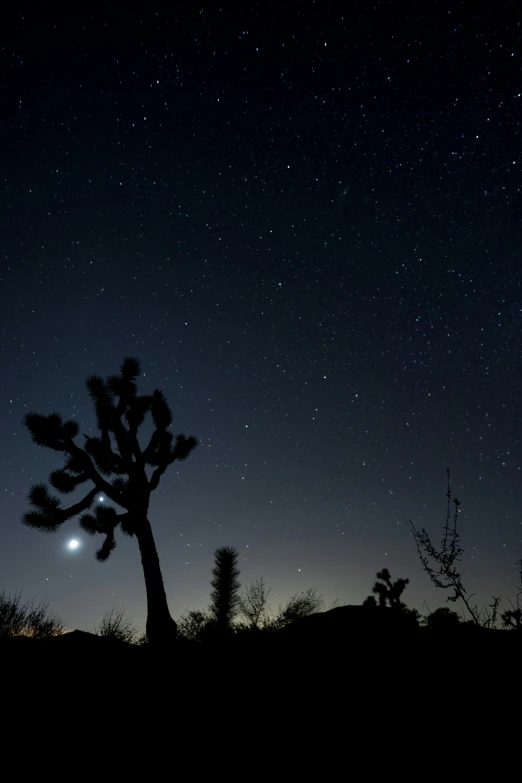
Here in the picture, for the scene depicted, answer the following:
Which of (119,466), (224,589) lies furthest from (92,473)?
(224,589)

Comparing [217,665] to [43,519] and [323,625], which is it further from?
[43,519]

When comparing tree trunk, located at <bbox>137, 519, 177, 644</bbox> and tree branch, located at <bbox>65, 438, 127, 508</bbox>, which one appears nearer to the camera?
tree trunk, located at <bbox>137, 519, 177, 644</bbox>

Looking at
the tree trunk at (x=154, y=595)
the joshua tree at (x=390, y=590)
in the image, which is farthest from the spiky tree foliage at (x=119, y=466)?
the joshua tree at (x=390, y=590)

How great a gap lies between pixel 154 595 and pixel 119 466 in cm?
277

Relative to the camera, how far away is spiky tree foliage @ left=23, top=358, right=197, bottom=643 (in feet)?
26.0

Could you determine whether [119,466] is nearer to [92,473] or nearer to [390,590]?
[92,473]

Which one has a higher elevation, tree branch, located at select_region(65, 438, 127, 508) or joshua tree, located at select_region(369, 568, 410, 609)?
tree branch, located at select_region(65, 438, 127, 508)

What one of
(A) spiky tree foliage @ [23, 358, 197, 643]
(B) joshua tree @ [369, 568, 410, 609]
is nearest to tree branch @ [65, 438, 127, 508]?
(A) spiky tree foliage @ [23, 358, 197, 643]

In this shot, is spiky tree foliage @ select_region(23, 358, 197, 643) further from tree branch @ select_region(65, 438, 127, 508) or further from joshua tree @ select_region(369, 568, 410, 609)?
joshua tree @ select_region(369, 568, 410, 609)

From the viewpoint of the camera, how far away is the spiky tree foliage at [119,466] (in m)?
7.94

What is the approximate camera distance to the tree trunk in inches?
280

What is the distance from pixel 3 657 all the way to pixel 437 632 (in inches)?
182

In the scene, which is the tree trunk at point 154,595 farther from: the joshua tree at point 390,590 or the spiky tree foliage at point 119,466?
the joshua tree at point 390,590

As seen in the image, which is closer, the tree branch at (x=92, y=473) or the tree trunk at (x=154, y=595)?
the tree trunk at (x=154, y=595)
